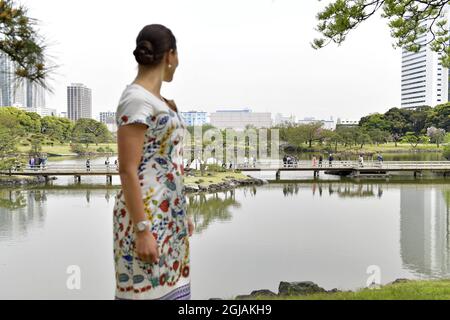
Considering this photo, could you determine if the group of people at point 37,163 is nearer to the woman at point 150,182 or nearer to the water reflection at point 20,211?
the water reflection at point 20,211

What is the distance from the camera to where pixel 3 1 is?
7.25 feet

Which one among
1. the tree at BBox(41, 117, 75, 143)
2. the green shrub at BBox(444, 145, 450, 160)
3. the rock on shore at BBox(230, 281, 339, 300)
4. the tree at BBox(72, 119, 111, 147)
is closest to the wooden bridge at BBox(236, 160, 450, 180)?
the green shrub at BBox(444, 145, 450, 160)

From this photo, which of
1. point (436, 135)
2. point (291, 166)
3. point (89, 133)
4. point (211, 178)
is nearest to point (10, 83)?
point (211, 178)

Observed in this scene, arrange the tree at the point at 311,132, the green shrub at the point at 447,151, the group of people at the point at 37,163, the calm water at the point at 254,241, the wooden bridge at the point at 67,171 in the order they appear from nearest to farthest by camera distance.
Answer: the calm water at the point at 254,241 → the wooden bridge at the point at 67,171 → the group of people at the point at 37,163 → the green shrub at the point at 447,151 → the tree at the point at 311,132

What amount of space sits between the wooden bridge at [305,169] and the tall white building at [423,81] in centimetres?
3573

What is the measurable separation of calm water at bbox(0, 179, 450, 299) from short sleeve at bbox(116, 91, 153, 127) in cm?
370

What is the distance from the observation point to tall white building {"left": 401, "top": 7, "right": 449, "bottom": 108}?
2020 inches

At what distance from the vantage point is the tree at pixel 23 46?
2273 millimetres

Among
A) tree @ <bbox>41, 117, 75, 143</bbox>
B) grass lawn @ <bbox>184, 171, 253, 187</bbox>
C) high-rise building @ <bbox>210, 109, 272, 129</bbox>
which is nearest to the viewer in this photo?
grass lawn @ <bbox>184, 171, 253, 187</bbox>

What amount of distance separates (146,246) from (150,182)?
0.18 metres

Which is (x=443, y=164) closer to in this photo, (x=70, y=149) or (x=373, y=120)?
(x=373, y=120)

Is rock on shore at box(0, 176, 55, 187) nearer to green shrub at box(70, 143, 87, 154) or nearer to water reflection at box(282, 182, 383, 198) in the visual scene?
water reflection at box(282, 182, 383, 198)

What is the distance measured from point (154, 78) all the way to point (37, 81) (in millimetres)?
1366

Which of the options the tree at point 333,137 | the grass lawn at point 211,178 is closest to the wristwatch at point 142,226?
the grass lawn at point 211,178
